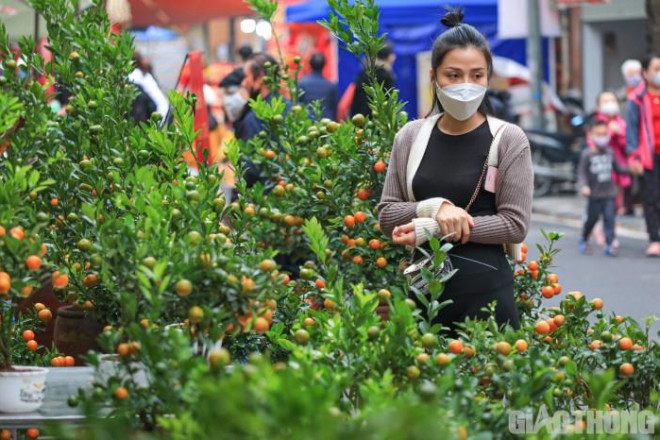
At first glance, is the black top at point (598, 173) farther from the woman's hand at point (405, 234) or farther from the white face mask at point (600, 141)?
the woman's hand at point (405, 234)

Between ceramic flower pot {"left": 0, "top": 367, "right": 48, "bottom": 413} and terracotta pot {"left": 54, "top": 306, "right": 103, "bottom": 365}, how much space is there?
0.77 metres

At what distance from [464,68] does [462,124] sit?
0.68 ft

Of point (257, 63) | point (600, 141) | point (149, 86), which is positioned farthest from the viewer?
point (600, 141)

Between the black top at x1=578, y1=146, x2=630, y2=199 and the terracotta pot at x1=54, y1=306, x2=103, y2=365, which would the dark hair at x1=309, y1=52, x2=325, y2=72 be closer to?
the black top at x1=578, y1=146, x2=630, y2=199

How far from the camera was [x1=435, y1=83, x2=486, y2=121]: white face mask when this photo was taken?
4.32 meters

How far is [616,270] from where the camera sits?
39.2ft

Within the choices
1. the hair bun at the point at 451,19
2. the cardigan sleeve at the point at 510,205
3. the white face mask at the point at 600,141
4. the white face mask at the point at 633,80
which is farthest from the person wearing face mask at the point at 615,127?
the cardigan sleeve at the point at 510,205

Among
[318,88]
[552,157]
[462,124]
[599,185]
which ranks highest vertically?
[462,124]

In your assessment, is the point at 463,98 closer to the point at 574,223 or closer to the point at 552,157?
the point at 574,223

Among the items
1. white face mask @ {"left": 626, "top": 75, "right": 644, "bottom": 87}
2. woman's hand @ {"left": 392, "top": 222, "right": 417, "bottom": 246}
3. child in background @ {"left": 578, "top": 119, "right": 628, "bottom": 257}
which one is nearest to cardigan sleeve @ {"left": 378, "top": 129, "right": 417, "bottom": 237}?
woman's hand @ {"left": 392, "top": 222, "right": 417, "bottom": 246}

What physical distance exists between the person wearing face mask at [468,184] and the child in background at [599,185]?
8891 millimetres

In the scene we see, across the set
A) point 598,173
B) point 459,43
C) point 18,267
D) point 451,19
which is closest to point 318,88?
point 598,173

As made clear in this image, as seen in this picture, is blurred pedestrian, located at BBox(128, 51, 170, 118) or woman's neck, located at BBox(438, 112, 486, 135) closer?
woman's neck, located at BBox(438, 112, 486, 135)

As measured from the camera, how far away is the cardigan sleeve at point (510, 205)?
14.1 feet
